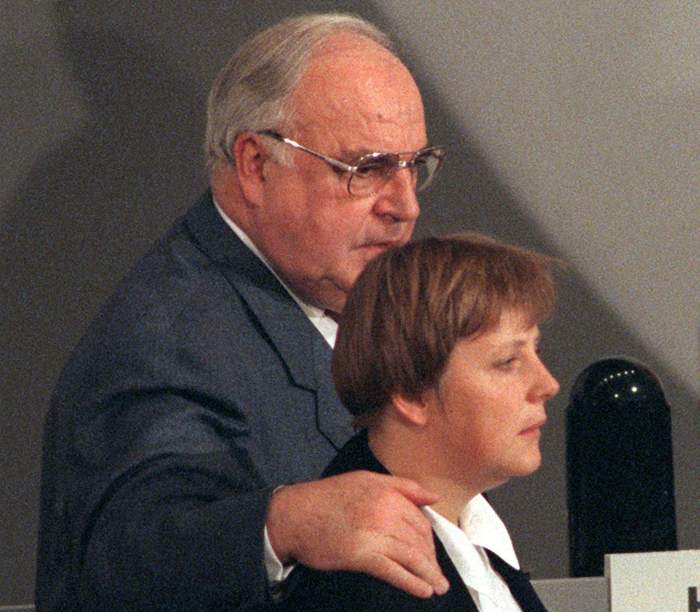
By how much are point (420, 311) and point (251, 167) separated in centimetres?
41

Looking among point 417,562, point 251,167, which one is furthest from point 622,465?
point 417,562

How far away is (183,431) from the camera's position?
1406 millimetres

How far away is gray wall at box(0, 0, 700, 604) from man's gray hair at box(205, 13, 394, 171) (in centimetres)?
37

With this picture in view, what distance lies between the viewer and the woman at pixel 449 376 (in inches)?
49.4

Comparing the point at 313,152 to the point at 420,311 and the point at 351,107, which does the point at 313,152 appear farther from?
the point at 420,311

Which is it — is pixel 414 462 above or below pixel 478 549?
above

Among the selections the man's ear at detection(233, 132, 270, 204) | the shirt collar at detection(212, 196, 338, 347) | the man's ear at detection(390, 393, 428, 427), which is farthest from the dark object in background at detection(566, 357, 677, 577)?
the man's ear at detection(390, 393, 428, 427)

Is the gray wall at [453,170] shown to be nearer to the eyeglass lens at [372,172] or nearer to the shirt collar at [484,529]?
the eyeglass lens at [372,172]

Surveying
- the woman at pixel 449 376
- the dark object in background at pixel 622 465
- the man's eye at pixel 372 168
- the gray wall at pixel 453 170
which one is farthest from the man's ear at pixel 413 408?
the gray wall at pixel 453 170

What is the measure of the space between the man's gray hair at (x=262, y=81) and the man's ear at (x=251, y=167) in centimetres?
1

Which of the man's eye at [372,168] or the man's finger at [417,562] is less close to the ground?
the man's eye at [372,168]

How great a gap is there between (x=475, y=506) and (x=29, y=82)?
0.88 m

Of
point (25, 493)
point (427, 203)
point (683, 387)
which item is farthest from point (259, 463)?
point (683, 387)

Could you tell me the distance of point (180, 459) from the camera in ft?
4.51
